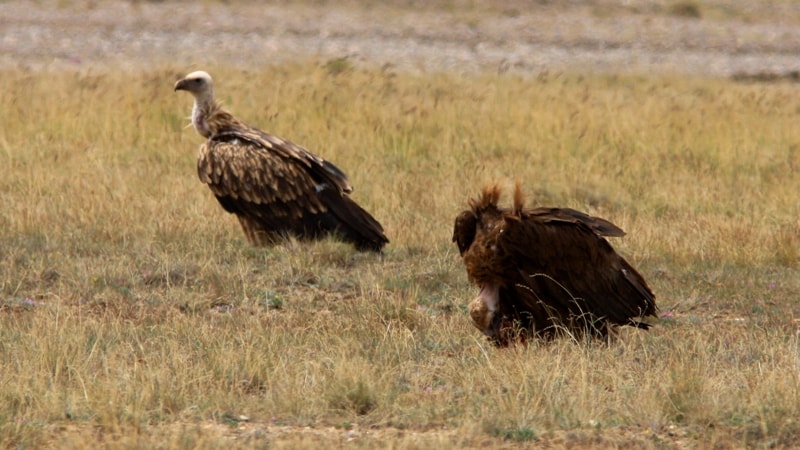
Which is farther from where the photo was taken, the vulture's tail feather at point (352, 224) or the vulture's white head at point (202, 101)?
the vulture's white head at point (202, 101)

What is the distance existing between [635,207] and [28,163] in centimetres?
539

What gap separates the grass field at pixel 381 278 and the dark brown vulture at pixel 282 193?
0.26 meters

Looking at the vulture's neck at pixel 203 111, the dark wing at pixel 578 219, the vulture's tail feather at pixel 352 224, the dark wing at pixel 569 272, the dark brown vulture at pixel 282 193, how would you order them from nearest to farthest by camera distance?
1. the dark wing at pixel 569 272
2. the dark wing at pixel 578 219
3. the vulture's tail feather at pixel 352 224
4. the dark brown vulture at pixel 282 193
5. the vulture's neck at pixel 203 111

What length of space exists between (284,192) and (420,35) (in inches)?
883

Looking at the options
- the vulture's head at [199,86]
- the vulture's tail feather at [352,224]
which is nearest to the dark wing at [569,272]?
the vulture's tail feather at [352,224]

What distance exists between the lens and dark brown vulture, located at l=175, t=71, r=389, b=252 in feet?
32.8

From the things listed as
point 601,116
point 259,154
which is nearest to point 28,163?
point 259,154

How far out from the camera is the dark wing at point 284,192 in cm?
999

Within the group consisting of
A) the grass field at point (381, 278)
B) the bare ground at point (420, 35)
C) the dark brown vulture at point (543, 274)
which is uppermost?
the dark brown vulture at point (543, 274)

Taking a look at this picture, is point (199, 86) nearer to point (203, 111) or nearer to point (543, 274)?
point (203, 111)

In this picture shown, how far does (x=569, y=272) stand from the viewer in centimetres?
689

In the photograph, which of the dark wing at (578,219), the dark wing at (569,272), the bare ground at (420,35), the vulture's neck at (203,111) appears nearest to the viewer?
the dark wing at (569,272)

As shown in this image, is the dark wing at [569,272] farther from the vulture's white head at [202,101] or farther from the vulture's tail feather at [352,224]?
the vulture's white head at [202,101]

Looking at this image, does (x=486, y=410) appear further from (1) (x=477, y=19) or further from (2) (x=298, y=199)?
(1) (x=477, y=19)
